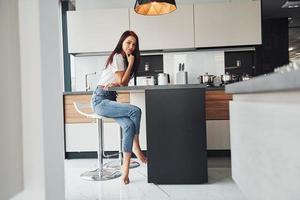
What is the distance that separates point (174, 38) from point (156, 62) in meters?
0.57

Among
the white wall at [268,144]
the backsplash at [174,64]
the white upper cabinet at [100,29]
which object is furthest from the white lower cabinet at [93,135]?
the white wall at [268,144]

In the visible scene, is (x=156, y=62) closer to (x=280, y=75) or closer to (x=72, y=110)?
(x=72, y=110)

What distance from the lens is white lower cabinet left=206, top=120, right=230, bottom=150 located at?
153 inches

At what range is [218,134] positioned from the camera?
3.92m

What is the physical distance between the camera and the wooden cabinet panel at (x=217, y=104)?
3764 mm

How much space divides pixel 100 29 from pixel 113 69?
5.38 feet

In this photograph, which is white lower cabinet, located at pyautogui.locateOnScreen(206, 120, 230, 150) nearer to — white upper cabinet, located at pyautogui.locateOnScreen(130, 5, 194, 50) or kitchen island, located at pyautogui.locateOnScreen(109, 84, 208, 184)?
white upper cabinet, located at pyautogui.locateOnScreen(130, 5, 194, 50)

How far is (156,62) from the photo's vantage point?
4.63 metres

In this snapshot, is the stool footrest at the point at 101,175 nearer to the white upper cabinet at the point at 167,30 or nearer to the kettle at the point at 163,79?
the kettle at the point at 163,79

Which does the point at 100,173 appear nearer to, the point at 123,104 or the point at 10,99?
the point at 123,104

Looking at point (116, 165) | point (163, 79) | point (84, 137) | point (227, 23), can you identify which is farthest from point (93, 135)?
point (227, 23)

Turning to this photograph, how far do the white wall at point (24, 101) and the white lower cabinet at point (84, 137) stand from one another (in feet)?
8.61

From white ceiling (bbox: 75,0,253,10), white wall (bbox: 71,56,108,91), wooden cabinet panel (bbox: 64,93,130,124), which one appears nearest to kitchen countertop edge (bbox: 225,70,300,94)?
wooden cabinet panel (bbox: 64,93,130,124)

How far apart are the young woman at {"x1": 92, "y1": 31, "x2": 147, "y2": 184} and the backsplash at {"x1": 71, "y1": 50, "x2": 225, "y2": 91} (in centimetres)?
174
